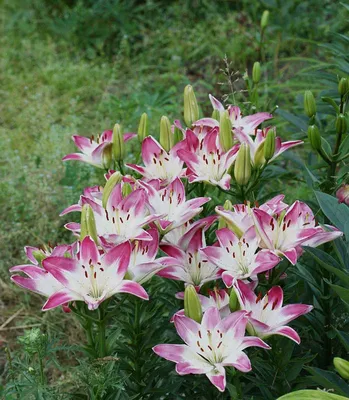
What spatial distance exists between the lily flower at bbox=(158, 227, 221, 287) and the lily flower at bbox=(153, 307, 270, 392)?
0.43ft

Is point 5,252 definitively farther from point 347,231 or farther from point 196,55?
point 196,55

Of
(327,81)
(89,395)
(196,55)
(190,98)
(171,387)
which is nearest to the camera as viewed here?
(89,395)

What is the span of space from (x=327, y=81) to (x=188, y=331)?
1204mm

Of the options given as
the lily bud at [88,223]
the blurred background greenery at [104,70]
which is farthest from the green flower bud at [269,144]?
the blurred background greenery at [104,70]

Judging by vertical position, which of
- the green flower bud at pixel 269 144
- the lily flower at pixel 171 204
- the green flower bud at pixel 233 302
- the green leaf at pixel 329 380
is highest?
the green flower bud at pixel 269 144

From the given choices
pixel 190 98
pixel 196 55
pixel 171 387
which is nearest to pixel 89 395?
pixel 171 387

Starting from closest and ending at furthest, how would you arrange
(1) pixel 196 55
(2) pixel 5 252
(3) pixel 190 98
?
(3) pixel 190 98 < (2) pixel 5 252 < (1) pixel 196 55

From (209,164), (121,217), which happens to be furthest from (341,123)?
(121,217)

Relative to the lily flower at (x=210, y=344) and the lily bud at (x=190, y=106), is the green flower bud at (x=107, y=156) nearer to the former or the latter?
the lily bud at (x=190, y=106)

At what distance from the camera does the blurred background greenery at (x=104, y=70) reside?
105 inches

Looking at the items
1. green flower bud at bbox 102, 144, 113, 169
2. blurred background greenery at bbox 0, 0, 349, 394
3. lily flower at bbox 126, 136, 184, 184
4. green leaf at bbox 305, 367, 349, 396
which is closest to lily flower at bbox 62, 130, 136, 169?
green flower bud at bbox 102, 144, 113, 169

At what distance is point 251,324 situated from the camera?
111 centimetres

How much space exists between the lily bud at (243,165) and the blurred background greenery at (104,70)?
1.14 meters

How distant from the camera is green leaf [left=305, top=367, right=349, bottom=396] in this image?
1182 millimetres
